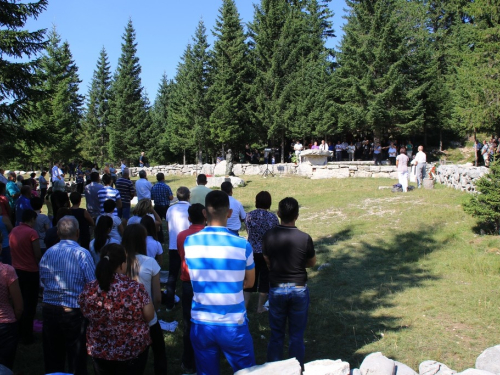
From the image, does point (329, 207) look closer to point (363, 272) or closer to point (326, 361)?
point (363, 272)

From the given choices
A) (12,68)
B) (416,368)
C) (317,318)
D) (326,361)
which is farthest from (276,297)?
(12,68)

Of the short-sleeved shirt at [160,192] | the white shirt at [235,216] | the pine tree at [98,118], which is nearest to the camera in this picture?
the white shirt at [235,216]

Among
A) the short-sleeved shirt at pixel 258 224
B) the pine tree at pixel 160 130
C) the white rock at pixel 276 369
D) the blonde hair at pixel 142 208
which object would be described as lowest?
the white rock at pixel 276 369

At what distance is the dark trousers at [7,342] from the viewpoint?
3.45m

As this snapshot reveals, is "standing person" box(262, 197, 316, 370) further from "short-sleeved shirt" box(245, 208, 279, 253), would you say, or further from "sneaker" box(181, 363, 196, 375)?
"short-sleeved shirt" box(245, 208, 279, 253)

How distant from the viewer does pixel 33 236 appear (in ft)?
15.2

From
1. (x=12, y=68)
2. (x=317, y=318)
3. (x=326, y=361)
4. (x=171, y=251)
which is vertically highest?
(x=12, y=68)

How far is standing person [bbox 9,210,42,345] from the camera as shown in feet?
15.2

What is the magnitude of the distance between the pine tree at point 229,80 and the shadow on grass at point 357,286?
986 inches

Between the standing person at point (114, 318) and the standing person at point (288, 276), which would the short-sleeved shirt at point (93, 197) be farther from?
the standing person at point (114, 318)

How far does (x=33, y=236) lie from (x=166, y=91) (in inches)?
1911

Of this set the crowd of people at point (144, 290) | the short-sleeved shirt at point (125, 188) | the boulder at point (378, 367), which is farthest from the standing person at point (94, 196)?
the boulder at point (378, 367)

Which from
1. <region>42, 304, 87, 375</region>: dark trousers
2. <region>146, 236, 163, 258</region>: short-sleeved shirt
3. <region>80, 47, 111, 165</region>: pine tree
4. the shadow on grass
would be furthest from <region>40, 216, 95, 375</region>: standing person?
<region>80, 47, 111, 165</region>: pine tree

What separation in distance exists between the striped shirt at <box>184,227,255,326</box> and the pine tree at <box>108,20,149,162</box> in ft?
132
